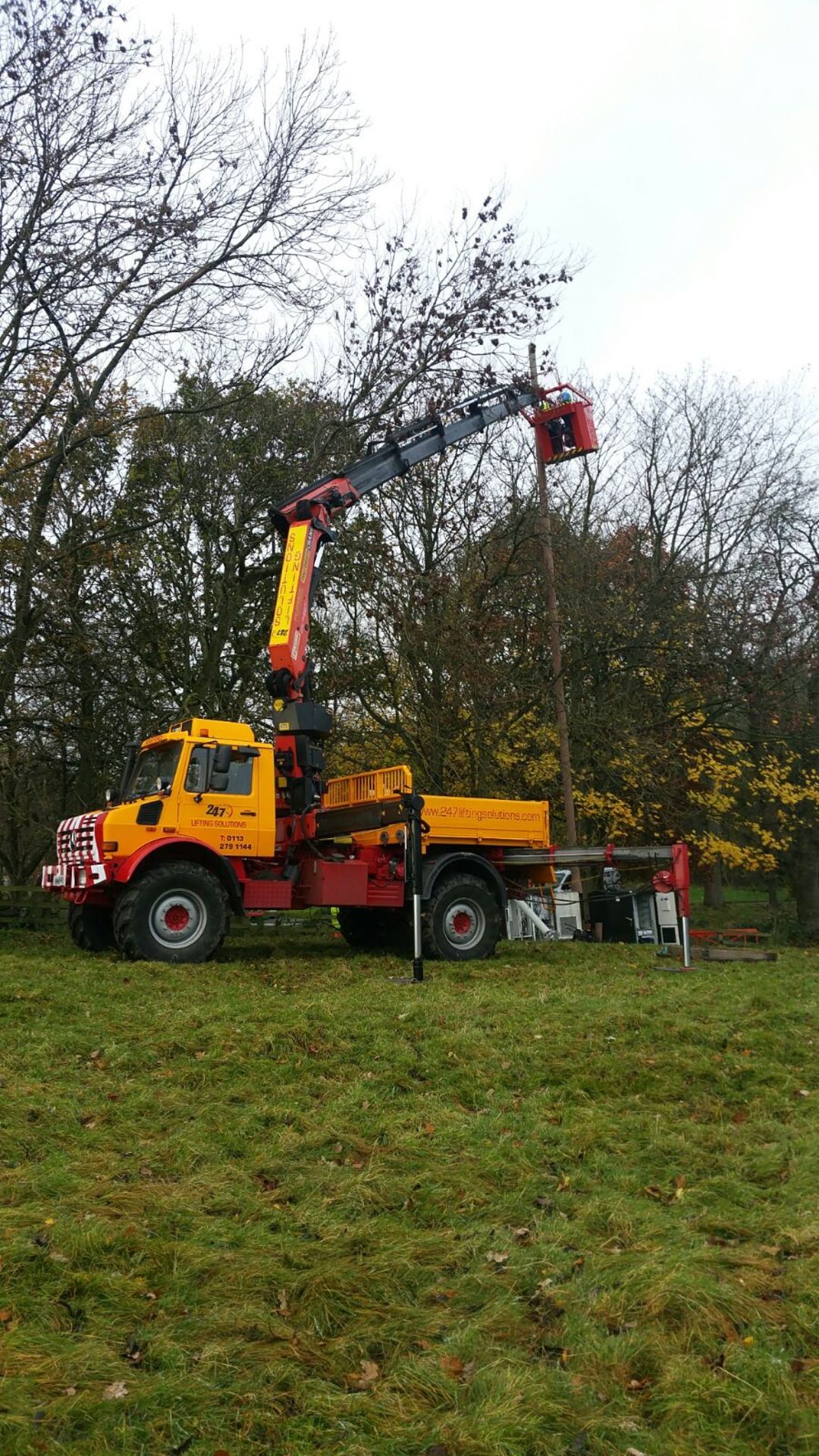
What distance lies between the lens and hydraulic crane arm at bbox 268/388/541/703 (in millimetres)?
13359

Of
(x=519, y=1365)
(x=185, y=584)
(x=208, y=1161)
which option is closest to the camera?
(x=519, y=1365)

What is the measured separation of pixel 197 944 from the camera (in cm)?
1187

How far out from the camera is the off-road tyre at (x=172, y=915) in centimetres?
1153

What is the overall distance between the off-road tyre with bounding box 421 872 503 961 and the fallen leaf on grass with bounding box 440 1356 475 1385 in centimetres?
920

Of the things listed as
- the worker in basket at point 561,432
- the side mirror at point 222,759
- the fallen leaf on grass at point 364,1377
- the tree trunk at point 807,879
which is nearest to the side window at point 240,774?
the side mirror at point 222,759

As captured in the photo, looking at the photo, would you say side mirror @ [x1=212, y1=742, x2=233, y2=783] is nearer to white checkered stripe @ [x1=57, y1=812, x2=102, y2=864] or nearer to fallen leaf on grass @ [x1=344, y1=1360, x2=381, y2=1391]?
white checkered stripe @ [x1=57, y1=812, x2=102, y2=864]

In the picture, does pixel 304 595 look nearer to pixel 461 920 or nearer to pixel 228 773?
pixel 228 773

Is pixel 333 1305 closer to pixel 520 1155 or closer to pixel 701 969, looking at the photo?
pixel 520 1155

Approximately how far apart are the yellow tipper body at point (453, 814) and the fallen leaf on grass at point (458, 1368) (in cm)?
903

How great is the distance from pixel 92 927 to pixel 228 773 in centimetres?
273

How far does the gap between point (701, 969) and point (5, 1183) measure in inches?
358

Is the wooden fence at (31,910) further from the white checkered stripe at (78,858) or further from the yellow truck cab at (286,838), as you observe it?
the white checkered stripe at (78,858)

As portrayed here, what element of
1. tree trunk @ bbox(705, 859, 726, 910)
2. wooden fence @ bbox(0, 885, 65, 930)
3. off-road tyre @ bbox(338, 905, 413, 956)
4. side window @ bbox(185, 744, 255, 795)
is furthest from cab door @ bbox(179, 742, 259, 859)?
tree trunk @ bbox(705, 859, 726, 910)

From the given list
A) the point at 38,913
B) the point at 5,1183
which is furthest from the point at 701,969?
the point at 38,913
